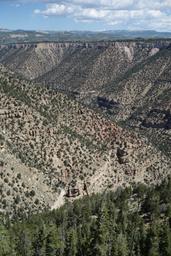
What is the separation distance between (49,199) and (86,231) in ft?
91.2

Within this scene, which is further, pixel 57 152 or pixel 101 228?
pixel 57 152

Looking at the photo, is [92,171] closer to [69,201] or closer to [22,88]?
[69,201]

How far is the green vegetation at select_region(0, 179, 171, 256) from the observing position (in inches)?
3091

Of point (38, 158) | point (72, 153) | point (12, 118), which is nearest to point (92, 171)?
point (72, 153)

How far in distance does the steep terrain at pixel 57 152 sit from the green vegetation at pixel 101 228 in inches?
305

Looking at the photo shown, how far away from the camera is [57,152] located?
422ft

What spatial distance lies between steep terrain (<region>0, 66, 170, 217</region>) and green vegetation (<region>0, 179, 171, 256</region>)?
7.75 meters

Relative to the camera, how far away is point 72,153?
131 meters

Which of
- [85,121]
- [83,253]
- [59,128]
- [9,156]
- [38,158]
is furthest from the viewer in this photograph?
[85,121]

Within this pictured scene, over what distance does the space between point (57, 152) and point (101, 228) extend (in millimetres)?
47342

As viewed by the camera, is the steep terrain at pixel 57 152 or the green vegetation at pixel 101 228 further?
the steep terrain at pixel 57 152

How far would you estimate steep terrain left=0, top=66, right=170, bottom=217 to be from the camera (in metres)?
115

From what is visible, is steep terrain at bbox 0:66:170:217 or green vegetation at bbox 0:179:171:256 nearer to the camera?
green vegetation at bbox 0:179:171:256

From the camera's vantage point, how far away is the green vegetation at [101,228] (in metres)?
78.5
